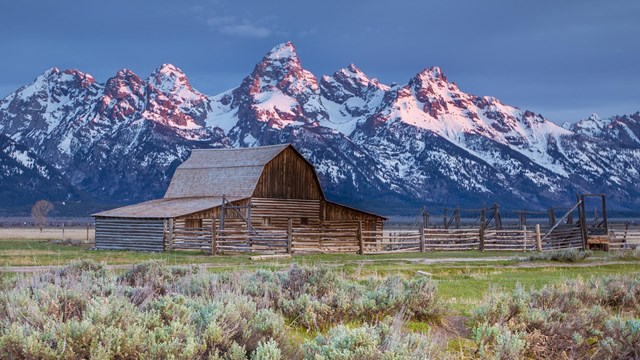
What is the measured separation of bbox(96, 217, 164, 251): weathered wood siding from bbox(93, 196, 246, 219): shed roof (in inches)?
15.9

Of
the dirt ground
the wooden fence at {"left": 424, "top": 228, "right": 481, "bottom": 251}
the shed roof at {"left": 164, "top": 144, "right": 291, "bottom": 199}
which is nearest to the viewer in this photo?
the wooden fence at {"left": 424, "top": 228, "right": 481, "bottom": 251}

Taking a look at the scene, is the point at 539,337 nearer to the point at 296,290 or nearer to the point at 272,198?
the point at 296,290

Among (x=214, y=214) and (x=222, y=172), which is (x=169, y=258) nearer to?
(x=214, y=214)

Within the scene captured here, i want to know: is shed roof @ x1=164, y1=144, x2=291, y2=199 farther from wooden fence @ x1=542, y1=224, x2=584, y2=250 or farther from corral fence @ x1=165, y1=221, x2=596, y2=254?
wooden fence @ x1=542, y1=224, x2=584, y2=250

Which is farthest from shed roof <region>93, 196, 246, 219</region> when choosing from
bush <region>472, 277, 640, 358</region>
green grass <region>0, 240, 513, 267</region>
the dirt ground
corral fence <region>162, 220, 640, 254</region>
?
bush <region>472, 277, 640, 358</region>

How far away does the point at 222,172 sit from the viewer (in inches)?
1943

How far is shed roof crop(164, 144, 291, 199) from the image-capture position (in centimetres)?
4669

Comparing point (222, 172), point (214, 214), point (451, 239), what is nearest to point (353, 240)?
point (451, 239)

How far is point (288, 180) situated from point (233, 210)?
5800 mm

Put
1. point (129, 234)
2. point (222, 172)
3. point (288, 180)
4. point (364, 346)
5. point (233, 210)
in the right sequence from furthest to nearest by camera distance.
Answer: point (222, 172)
point (288, 180)
point (233, 210)
point (129, 234)
point (364, 346)

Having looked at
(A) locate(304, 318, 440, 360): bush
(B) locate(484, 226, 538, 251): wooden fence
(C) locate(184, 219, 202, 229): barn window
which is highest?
(C) locate(184, 219, 202, 229): barn window

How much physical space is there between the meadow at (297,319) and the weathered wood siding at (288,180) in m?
32.2

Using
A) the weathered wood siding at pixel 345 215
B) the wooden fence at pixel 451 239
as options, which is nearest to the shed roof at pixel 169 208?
the weathered wood siding at pixel 345 215

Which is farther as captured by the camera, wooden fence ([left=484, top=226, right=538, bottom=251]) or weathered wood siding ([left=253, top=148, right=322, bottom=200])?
weathered wood siding ([left=253, top=148, right=322, bottom=200])
